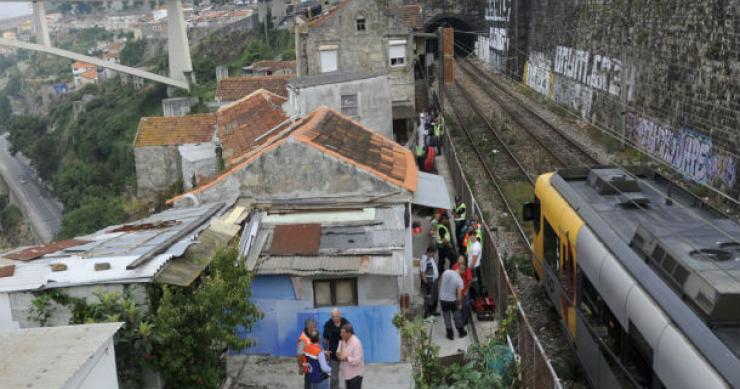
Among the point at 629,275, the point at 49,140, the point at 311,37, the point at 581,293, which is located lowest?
the point at 49,140

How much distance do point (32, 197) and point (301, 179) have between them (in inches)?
3330

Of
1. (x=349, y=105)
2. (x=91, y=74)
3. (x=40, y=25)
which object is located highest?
(x=40, y=25)

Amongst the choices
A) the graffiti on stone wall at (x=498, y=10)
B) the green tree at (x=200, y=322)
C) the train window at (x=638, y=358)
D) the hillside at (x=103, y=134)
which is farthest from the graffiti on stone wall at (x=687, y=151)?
the hillside at (x=103, y=134)

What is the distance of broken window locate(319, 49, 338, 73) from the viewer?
25.2 meters

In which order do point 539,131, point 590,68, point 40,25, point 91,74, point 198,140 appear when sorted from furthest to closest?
A: point 91,74 < point 40,25 < point 590,68 < point 539,131 < point 198,140

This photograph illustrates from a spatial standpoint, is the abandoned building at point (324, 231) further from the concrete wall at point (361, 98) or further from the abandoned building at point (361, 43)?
the abandoned building at point (361, 43)

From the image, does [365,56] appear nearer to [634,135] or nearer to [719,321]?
[634,135]

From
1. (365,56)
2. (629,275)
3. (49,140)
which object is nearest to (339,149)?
Result: (629,275)

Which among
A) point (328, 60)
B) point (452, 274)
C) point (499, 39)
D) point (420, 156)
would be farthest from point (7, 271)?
point (499, 39)

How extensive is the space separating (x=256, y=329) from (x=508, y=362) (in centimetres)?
340

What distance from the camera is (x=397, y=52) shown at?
25422 mm

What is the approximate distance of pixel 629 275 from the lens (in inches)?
298

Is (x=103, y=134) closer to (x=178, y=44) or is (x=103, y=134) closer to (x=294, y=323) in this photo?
(x=178, y=44)

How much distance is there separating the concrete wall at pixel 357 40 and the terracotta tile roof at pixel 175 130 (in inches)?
133
